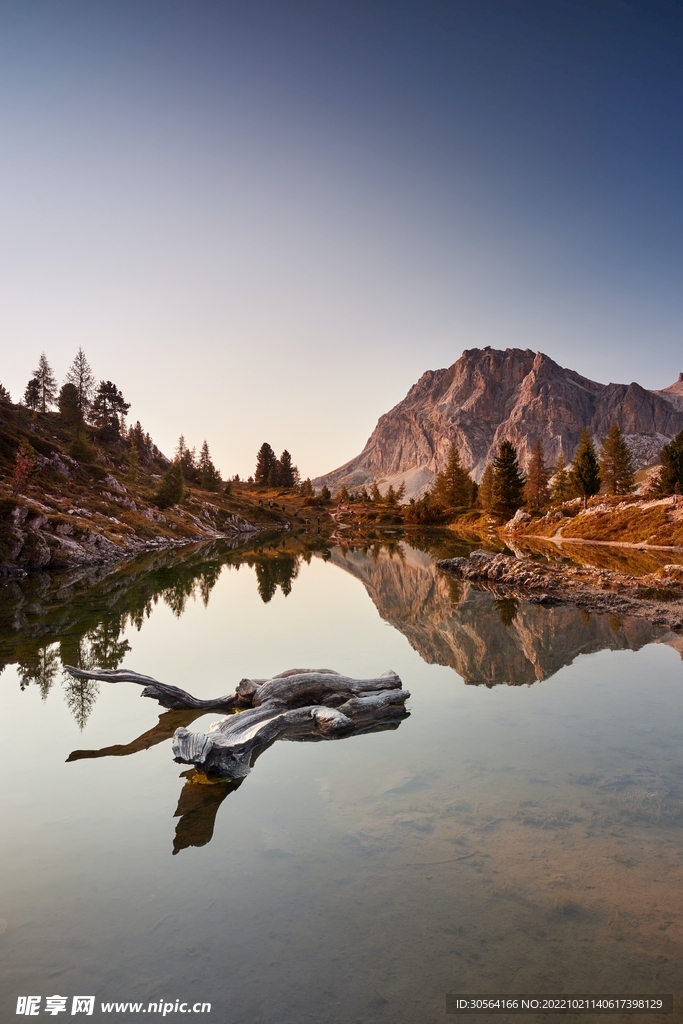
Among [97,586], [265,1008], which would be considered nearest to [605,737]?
[265,1008]

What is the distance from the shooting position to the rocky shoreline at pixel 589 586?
1185 inches

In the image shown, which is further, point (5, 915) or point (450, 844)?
point (450, 844)

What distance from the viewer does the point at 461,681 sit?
19.0 m

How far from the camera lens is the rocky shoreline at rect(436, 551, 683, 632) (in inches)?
1185

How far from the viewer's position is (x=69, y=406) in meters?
121

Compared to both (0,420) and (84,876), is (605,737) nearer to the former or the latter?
(84,876)

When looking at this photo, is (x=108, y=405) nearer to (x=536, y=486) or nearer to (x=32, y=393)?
(x=32, y=393)

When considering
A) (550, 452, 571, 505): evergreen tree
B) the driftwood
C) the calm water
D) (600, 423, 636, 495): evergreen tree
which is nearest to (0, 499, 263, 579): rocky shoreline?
the calm water

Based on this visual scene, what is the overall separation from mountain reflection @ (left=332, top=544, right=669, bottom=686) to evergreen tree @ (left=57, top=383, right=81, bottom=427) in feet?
347

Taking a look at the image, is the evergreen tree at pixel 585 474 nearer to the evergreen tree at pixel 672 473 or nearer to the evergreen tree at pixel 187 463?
the evergreen tree at pixel 672 473

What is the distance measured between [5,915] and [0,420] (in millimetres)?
95491

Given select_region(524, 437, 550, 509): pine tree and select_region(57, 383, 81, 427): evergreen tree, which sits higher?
select_region(57, 383, 81, 427): evergreen tree

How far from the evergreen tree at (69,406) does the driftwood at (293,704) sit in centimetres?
12098

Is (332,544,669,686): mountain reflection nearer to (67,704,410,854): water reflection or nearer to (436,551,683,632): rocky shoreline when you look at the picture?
(436,551,683,632): rocky shoreline
